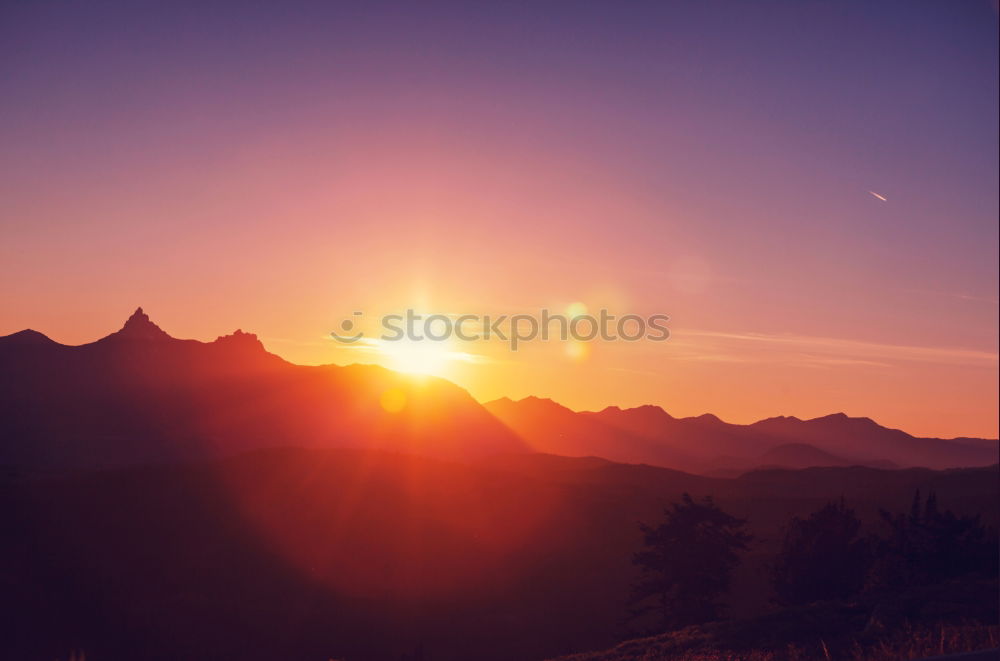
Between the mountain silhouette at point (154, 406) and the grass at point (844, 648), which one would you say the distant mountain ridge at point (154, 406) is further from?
the grass at point (844, 648)

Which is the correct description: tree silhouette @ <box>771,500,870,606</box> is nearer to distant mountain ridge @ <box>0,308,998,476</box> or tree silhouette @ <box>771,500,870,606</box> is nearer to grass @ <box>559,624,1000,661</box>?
grass @ <box>559,624,1000,661</box>

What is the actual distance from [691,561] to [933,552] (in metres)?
11.7

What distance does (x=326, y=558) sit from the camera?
7300 cm

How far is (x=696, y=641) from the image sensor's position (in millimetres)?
22578

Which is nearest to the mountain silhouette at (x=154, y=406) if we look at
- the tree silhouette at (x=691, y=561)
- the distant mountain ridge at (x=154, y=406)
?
the distant mountain ridge at (x=154, y=406)

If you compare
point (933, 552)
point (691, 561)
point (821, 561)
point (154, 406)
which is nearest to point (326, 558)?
point (691, 561)

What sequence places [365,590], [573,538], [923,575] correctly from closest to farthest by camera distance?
[923,575] < [365,590] < [573,538]

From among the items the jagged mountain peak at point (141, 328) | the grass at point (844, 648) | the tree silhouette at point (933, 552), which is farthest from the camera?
the jagged mountain peak at point (141, 328)

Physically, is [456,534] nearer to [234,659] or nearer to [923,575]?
[234,659]

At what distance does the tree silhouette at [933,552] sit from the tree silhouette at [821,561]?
1.36 m

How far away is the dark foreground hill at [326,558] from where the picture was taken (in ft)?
163

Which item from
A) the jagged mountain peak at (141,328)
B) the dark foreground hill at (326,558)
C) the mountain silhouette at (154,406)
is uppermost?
the jagged mountain peak at (141,328)

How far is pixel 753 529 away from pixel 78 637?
76.4 meters

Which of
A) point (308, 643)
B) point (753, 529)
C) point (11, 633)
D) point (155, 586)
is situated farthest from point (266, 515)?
point (753, 529)
